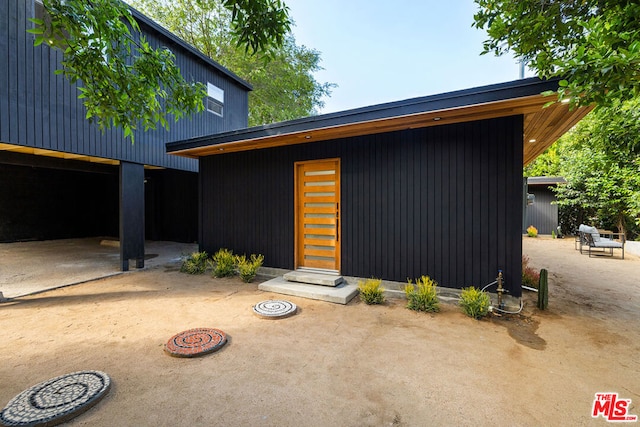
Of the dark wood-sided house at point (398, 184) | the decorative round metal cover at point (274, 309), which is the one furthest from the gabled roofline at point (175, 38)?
the decorative round metal cover at point (274, 309)

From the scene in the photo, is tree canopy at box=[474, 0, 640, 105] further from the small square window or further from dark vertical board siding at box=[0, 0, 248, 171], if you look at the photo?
the small square window

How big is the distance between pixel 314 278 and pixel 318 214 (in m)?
1.18

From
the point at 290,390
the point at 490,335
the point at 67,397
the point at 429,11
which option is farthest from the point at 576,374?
the point at 429,11

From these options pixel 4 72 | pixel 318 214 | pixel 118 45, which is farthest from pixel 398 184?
pixel 4 72

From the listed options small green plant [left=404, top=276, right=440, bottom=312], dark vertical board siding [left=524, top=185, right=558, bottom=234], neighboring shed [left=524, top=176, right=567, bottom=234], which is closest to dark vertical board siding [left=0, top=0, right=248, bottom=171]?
small green plant [left=404, top=276, right=440, bottom=312]

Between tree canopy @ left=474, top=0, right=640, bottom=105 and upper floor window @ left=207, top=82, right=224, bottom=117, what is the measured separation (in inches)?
287

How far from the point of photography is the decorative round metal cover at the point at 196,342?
2553mm

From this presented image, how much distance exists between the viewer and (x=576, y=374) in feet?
7.48

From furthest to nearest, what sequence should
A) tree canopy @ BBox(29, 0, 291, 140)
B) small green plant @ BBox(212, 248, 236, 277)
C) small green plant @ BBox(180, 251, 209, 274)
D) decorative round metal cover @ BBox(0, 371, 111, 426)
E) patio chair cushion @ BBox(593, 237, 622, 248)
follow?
patio chair cushion @ BBox(593, 237, 622, 248) < small green plant @ BBox(180, 251, 209, 274) < small green plant @ BBox(212, 248, 236, 277) < tree canopy @ BBox(29, 0, 291, 140) < decorative round metal cover @ BBox(0, 371, 111, 426)

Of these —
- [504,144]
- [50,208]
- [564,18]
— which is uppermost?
[564,18]

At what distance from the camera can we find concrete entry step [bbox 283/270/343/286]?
4508 millimetres

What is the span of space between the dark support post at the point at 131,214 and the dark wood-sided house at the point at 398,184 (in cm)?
109

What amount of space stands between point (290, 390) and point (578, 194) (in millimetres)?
14439

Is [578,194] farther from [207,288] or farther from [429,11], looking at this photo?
[207,288]
